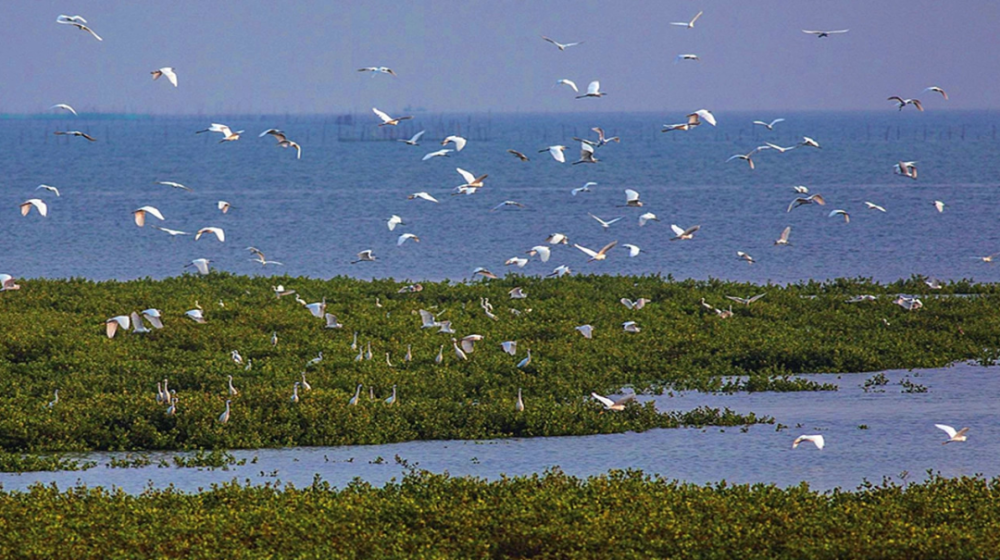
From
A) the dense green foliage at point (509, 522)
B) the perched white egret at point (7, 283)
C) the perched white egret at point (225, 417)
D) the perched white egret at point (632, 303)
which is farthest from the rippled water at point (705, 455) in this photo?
the perched white egret at point (7, 283)

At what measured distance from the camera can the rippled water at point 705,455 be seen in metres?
17.0

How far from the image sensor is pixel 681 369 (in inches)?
937

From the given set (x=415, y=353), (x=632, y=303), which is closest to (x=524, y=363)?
(x=415, y=353)

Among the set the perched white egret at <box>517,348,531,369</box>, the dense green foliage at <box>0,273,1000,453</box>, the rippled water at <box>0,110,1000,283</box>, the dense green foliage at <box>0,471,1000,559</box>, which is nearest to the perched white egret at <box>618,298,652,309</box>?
the dense green foliage at <box>0,273,1000,453</box>

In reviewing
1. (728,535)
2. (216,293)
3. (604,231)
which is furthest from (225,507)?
(604,231)

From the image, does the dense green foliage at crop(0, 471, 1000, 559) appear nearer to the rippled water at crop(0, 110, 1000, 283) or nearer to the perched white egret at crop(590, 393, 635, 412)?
the perched white egret at crop(590, 393, 635, 412)

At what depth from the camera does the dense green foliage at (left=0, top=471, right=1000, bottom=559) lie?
12.3 meters

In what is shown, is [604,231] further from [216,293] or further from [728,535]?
[728,535]

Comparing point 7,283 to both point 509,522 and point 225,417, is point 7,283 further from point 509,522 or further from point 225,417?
point 509,522

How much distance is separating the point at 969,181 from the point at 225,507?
386 ft

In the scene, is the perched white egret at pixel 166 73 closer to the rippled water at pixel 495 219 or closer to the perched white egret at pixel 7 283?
the perched white egret at pixel 7 283

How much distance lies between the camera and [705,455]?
1848 centimetres

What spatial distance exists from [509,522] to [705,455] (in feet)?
20.4

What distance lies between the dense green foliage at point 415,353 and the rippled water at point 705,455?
525 millimetres
